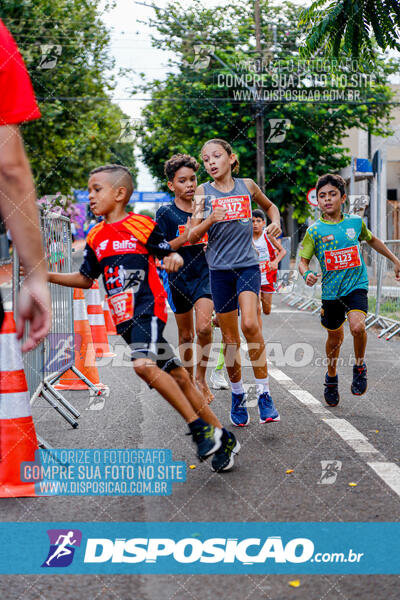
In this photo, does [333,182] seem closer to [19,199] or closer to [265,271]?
[265,271]

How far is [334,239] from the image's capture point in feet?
20.7

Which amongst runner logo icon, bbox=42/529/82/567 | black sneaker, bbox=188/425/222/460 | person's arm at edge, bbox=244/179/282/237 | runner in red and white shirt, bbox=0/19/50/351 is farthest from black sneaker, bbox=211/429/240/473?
runner in red and white shirt, bbox=0/19/50/351

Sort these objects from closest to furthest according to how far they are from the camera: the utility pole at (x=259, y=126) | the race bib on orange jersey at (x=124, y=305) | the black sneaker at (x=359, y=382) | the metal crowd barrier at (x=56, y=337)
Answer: the race bib on orange jersey at (x=124, y=305) → the metal crowd barrier at (x=56, y=337) → the black sneaker at (x=359, y=382) → the utility pole at (x=259, y=126)

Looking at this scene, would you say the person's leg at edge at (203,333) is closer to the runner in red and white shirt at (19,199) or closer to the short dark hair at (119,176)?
the short dark hair at (119,176)

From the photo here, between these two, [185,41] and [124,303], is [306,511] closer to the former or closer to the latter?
[124,303]

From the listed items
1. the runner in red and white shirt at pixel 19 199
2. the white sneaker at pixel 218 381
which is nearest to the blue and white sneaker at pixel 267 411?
the white sneaker at pixel 218 381

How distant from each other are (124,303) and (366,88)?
89.3ft

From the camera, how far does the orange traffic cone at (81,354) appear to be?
735 cm

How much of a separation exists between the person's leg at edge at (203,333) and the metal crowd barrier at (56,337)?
985 millimetres

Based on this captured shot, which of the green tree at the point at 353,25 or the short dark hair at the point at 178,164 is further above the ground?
the green tree at the point at 353,25

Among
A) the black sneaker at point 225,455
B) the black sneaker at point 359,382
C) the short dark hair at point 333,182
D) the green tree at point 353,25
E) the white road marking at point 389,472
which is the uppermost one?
the green tree at point 353,25

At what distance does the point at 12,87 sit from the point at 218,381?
5.73m

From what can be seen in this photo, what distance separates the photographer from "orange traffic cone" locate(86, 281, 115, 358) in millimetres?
8672

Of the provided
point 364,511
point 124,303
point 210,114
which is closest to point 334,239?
point 124,303
